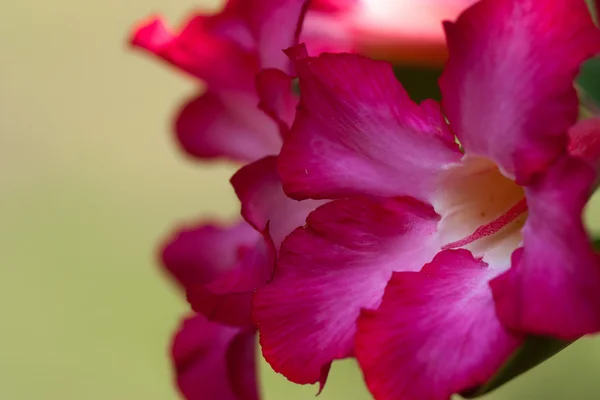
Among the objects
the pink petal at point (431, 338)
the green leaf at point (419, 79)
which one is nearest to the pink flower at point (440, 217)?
the pink petal at point (431, 338)

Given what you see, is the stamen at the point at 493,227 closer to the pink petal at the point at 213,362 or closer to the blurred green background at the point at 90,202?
the pink petal at the point at 213,362

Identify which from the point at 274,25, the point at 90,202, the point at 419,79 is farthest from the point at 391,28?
the point at 90,202

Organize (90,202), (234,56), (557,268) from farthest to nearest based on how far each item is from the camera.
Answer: (90,202) < (234,56) < (557,268)

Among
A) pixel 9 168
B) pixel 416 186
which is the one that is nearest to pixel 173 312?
pixel 9 168

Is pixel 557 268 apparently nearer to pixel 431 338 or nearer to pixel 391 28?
pixel 431 338

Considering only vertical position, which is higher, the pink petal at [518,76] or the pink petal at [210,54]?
the pink petal at [518,76]

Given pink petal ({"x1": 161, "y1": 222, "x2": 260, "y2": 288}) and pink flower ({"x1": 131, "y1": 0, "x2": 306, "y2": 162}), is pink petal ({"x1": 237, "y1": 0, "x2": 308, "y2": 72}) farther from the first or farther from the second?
pink petal ({"x1": 161, "y1": 222, "x2": 260, "y2": 288})

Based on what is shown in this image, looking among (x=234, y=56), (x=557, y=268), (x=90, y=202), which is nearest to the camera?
(x=557, y=268)

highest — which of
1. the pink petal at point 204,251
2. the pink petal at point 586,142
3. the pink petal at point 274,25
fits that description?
the pink petal at point 274,25
